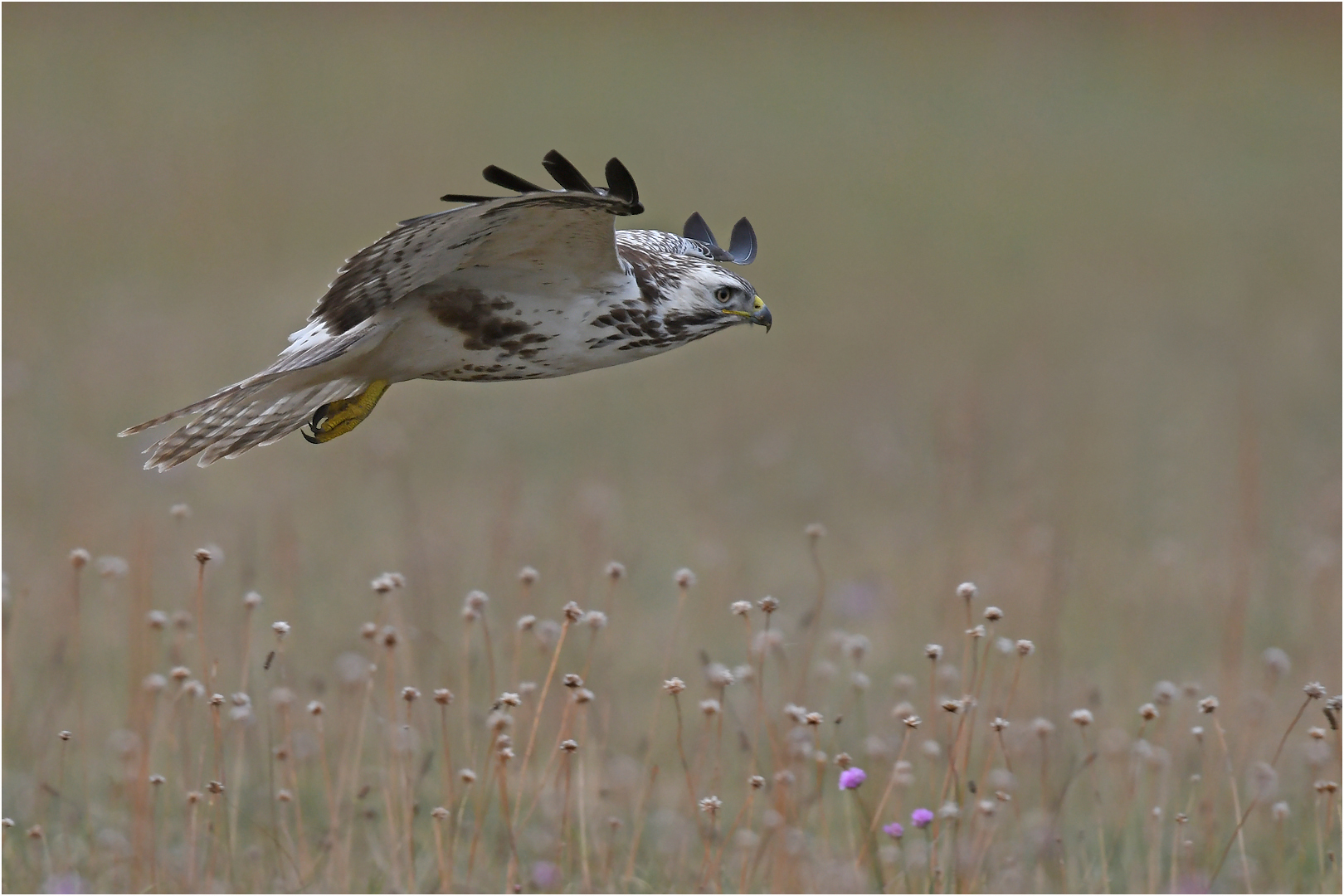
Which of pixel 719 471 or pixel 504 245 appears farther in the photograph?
pixel 719 471

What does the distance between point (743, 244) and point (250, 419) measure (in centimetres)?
162

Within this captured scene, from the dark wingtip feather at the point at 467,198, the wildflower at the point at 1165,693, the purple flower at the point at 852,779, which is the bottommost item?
the purple flower at the point at 852,779

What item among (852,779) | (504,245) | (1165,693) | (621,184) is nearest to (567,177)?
(621,184)

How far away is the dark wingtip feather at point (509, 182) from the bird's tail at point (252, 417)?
0.51 m

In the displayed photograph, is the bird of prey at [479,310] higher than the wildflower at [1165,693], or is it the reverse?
the bird of prey at [479,310]

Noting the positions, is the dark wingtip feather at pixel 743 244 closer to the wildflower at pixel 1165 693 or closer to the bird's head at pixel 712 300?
the bird's head at pixel 712 300

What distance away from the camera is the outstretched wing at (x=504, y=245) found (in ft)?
8.43

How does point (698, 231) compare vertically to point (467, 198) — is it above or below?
above

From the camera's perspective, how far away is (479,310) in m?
2.73

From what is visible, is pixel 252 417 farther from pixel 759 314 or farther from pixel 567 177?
pixel 759 314

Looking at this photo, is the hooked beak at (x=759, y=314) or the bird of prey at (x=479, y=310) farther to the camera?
the hooked beak at (x=759, y=314)

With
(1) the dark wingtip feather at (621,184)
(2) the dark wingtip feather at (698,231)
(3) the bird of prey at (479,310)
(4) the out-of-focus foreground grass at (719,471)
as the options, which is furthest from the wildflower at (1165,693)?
(1) the dark wingtip feather at (621,184)

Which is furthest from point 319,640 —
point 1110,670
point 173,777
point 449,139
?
point 449,139

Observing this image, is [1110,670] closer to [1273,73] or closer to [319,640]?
[319,640]
